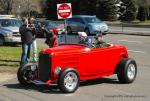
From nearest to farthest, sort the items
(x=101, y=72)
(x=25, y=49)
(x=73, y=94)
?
(x=73, y=94), (x=101, y=72), (x=25, y=49)

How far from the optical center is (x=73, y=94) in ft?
37.2

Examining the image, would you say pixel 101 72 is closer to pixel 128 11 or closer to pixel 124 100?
pixel 124 100

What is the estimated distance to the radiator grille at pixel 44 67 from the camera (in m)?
11.6

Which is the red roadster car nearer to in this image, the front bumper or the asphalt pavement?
the front bumper

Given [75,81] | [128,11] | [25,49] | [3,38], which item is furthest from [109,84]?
[128,11]

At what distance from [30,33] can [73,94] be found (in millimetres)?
5910

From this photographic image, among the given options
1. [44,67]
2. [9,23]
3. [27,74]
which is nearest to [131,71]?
[44,67]

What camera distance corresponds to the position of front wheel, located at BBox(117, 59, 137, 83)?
1265 cm

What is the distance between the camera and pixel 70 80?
11422 millimetres

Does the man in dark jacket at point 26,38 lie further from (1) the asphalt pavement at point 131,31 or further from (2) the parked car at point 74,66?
(1) the asphalt pavement at point 131,31

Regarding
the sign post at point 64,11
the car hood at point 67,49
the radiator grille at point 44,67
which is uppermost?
the sign post at point 64,11

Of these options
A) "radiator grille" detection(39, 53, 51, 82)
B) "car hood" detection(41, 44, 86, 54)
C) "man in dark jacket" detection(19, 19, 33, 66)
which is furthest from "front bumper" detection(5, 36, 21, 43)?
"radiator grille" detection(39, 53, 51, 82)

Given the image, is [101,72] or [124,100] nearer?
[124,100]

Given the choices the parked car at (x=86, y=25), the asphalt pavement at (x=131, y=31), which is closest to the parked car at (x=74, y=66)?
the parked car at (x=86, y=25)
